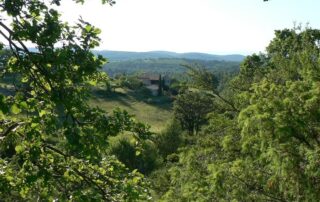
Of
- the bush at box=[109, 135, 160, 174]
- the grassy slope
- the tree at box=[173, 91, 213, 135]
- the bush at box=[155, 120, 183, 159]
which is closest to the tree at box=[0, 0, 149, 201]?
the bush at box=[109, 135, 160, 174]

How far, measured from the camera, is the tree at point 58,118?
585 cm

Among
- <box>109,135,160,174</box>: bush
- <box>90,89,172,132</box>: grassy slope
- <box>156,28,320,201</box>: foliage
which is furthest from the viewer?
<box>90,89,172,132</box>: grassy slope

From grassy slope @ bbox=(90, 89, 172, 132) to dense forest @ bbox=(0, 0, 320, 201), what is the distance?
82.2 meters

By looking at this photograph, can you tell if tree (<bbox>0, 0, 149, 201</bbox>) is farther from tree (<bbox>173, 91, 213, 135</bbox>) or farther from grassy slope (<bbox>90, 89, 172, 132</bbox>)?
grassy slope (<bbox>90, 89, 172, 132</bbox>)

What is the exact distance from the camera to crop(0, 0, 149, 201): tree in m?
5.85

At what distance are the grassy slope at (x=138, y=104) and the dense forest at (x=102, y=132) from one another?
82.2 m

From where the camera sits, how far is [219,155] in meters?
19.8

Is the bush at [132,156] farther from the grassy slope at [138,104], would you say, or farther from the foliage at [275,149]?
the grassy slope at [138,104]

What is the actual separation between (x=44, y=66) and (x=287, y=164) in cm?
833

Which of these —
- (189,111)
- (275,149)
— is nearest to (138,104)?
(189,111)

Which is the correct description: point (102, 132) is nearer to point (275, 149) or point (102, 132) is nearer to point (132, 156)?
point (275, 149)

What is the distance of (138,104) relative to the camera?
120938 mm

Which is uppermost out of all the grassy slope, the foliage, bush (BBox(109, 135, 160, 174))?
the foliage

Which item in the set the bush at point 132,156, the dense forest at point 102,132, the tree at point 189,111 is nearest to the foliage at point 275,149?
the dense forest at point 102,132
